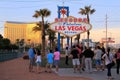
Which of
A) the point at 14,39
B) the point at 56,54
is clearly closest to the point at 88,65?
the point at 56,54

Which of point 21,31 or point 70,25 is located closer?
point 70,25

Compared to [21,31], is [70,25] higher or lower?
lower

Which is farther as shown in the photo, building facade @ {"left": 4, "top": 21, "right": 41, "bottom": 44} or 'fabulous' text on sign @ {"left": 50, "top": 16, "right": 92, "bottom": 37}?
building facade @ {"left": 4, "top": 21, "right": 41, "bottom": 44}

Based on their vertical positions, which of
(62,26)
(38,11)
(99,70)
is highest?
(38,11)

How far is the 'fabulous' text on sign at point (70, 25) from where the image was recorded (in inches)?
1275

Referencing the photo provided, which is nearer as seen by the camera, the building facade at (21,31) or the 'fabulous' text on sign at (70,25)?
the 'fabulous' text on sign at (70,25)

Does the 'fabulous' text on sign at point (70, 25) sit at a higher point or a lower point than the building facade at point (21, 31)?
lower

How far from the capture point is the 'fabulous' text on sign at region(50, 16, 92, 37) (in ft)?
106

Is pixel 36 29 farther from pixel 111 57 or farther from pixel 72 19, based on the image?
pixel 111 57

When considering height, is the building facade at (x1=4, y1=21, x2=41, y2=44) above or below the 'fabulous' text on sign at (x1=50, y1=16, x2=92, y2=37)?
above

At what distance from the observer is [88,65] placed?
23.8 metres

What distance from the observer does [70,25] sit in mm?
33094

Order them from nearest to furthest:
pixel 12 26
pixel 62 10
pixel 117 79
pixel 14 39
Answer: pixel 117 79, pixel 62 10, pixel 12 26, pixel 14 39

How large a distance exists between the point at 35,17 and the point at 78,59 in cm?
4915
